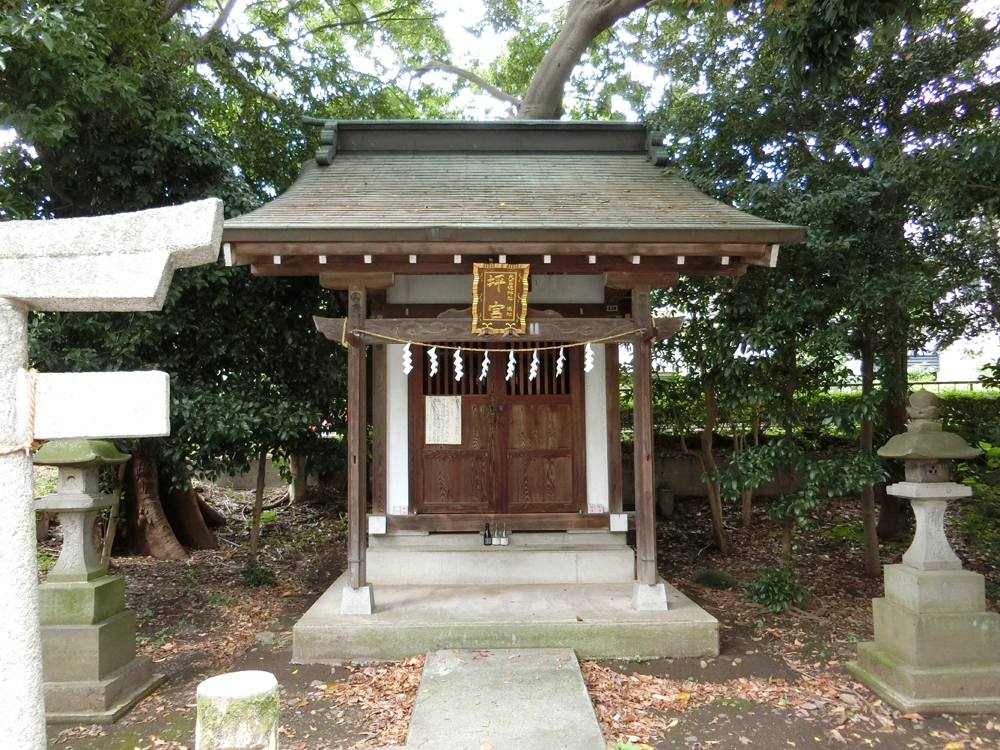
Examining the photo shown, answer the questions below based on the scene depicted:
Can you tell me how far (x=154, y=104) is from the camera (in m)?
7.35

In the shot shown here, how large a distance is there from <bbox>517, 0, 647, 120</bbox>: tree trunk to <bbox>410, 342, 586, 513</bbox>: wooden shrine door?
632cm

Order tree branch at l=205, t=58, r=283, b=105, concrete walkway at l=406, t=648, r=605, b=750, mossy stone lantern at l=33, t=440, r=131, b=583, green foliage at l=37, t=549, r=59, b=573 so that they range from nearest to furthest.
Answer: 1. concrete walkway at l=406, t=648, r=605, b=750
2. mossy stone lantern at l=33, t=440, r=131, b=583
3. green foliage at l=37, t=549, r=59, b=573
4. tree branch at l=205, t=58, r=283, b=105

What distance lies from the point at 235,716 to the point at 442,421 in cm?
512

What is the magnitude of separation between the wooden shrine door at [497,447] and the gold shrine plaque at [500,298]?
139cm

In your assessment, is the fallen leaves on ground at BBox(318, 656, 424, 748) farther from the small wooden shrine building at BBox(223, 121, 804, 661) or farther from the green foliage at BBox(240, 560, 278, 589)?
the green foliage at BBox(240, 560, 278, 589)

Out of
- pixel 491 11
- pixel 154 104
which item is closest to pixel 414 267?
pixel 154 104

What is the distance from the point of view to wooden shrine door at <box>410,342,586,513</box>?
23.6 ft

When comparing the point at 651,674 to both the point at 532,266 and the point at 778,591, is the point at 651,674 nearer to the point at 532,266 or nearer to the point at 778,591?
the point at 778,591

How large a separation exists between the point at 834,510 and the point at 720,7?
25.4ft

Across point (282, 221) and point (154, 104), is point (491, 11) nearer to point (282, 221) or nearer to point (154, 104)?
point (154, 104)

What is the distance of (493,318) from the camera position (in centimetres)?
577

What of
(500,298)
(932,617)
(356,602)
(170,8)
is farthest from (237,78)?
(932,617)

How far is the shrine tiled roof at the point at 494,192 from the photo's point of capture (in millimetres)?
5355

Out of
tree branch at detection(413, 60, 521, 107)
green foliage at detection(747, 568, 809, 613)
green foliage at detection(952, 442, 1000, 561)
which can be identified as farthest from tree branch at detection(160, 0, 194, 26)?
green foliage at detection(952, 442, 1000, 561)
